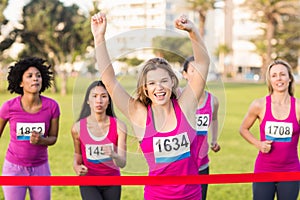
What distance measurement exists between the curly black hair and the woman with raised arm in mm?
1337

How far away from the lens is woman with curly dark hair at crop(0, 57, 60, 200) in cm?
359

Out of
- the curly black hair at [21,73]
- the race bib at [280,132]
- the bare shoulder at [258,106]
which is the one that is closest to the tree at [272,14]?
the bare shoulder at [258,106]

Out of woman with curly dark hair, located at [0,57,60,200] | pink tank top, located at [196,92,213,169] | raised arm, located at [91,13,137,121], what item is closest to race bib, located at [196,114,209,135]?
pink tank top, located at [196,92,213,169]

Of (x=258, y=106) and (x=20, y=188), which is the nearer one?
(x=20, y=188)

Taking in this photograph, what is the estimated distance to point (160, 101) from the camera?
2424mm

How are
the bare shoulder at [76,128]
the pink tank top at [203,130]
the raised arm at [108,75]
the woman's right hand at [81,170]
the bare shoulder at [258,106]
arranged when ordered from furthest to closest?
the bare shoulder at [258,106] < the woman's right hand at [81,170] < the bare shoulder at [76,128] < the pink tank top at [203,130] < the raised arm at [108,75]

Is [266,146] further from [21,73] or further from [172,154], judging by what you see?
[21,73]

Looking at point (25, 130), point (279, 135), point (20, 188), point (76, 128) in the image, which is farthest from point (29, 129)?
point (279, 135)

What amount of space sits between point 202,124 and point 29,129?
1.28m

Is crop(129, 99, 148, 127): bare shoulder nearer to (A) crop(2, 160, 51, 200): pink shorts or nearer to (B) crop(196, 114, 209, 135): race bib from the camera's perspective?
(B) crop(196, 114, 209, 135): race bib

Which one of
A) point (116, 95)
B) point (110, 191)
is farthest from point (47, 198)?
point (116, 95)

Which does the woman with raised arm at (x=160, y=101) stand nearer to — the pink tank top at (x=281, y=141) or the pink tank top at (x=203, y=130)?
the pink tank top at (x=203, y=130)

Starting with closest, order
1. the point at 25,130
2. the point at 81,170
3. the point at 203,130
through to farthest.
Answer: the point at 203,130
the point at 81,170
the point at 25,130

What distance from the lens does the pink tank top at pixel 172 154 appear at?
96.3 inches
